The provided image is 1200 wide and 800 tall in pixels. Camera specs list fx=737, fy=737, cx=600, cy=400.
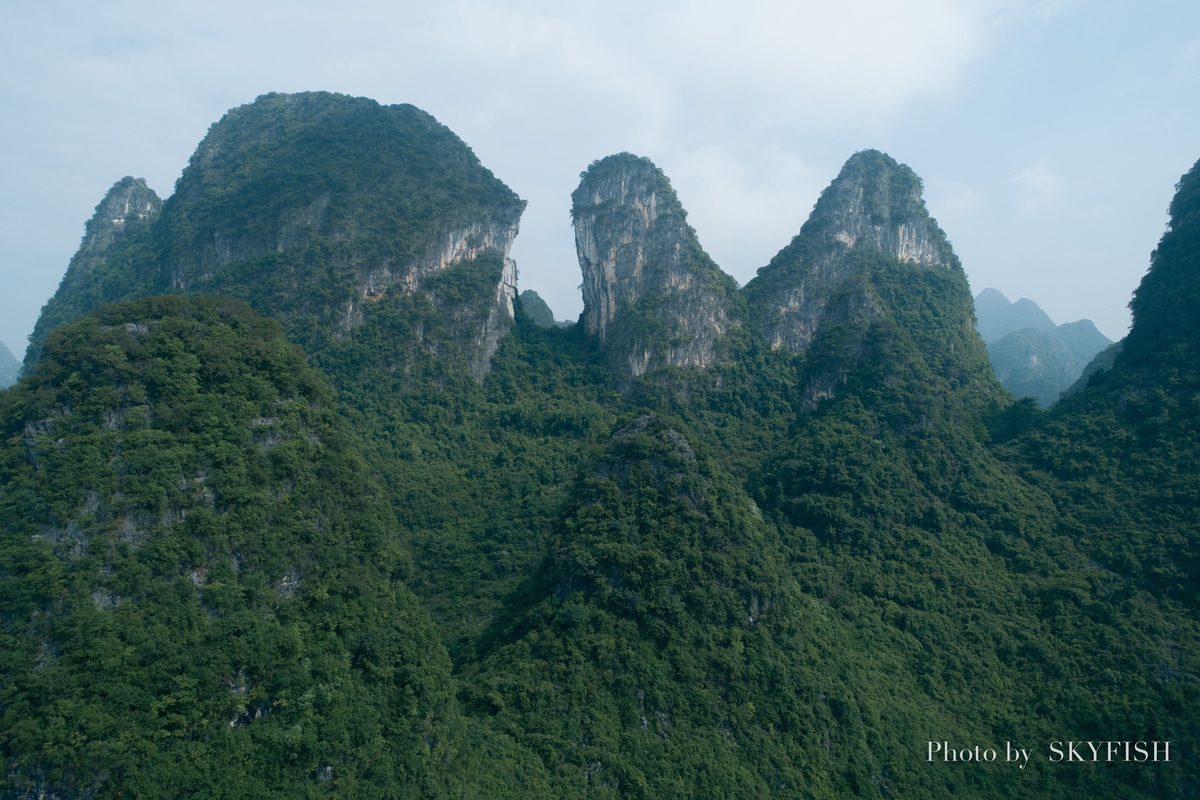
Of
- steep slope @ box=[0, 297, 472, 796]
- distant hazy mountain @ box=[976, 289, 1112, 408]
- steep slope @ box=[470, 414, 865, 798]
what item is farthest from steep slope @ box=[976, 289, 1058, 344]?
steep slope @ box=[0, 297, 472, 796]

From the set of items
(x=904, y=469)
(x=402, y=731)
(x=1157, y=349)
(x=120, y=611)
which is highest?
(x=1157, y=349)

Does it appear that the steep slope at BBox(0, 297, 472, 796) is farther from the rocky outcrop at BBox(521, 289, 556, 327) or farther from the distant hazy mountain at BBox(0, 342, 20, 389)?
the distant hazy mountain at BBox(0, 342, 20, 389)

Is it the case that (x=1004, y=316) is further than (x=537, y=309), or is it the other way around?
(x=1004, y=316)

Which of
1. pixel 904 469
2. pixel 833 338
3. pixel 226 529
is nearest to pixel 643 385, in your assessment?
pixel 833 338

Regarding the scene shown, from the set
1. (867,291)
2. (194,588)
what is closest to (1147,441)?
(867,291)

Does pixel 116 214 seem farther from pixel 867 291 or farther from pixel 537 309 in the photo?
pixel 867 291

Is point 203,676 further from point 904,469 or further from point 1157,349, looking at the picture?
point 1157,349
